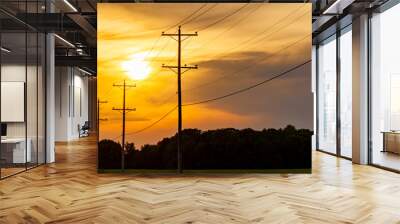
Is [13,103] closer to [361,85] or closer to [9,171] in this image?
[9,171]

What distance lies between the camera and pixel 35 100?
362 inches

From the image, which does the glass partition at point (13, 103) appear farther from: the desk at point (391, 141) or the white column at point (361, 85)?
the desk at point (391, 141)

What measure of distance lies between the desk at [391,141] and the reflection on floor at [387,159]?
0.11m

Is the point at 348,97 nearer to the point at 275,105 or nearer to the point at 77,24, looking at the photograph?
the point at 275,105

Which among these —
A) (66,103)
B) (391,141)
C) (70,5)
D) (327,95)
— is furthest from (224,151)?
(66,103)

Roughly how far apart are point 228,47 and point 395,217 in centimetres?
477

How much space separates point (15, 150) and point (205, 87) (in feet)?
13.3

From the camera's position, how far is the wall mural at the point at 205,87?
8430 millimetres

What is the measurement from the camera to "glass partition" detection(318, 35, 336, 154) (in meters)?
12.0

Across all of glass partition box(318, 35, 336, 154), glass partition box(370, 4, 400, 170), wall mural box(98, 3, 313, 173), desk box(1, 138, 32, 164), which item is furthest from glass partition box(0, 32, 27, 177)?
glass partition box(318, 35, 336, 154)

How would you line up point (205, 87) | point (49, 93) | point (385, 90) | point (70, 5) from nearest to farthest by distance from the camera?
point (70, 5) → point (205, 87) → point (385, 90) → point (49, 93)

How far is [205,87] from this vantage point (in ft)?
27.8

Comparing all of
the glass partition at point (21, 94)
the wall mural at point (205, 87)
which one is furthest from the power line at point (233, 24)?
the glass partition at point (21, 94)

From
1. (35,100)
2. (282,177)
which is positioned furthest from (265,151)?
(35,100)
